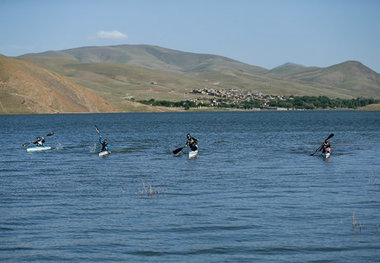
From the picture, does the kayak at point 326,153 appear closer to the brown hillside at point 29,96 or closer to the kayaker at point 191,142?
the kayaker at point 191,142

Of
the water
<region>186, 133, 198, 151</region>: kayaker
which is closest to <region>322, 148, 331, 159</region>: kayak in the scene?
the water

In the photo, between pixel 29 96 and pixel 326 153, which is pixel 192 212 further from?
pixel 29 96

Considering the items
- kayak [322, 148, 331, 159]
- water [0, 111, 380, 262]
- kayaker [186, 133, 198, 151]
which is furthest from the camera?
kayaker [186, 133, 198, 151]

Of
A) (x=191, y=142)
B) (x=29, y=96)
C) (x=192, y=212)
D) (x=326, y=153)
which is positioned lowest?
(x=192, y=212)

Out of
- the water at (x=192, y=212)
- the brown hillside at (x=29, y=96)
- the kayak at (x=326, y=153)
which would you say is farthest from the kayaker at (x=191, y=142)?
the brown hillside at (x=29, y=96)

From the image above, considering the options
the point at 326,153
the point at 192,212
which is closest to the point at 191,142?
the point at 326,153

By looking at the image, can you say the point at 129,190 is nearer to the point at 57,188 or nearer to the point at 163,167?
the point at 57,188

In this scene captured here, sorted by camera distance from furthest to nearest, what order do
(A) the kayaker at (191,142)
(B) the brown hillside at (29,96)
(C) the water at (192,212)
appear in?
(B) the brown hillside at (29,96) → (A) the kayaker at (191,142) → (C) the water at (192,212)

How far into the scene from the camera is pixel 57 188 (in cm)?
3328

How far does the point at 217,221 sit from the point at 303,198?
258 inches

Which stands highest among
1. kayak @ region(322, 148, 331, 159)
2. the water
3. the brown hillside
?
the brown hillside

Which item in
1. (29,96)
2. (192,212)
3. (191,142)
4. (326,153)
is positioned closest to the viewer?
(192,212)

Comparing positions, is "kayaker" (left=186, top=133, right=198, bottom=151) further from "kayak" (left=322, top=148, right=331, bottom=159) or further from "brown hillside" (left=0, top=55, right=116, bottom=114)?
"brown hillside" (left=0, top=55, right=116, bottom=114)

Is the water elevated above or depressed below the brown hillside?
below
